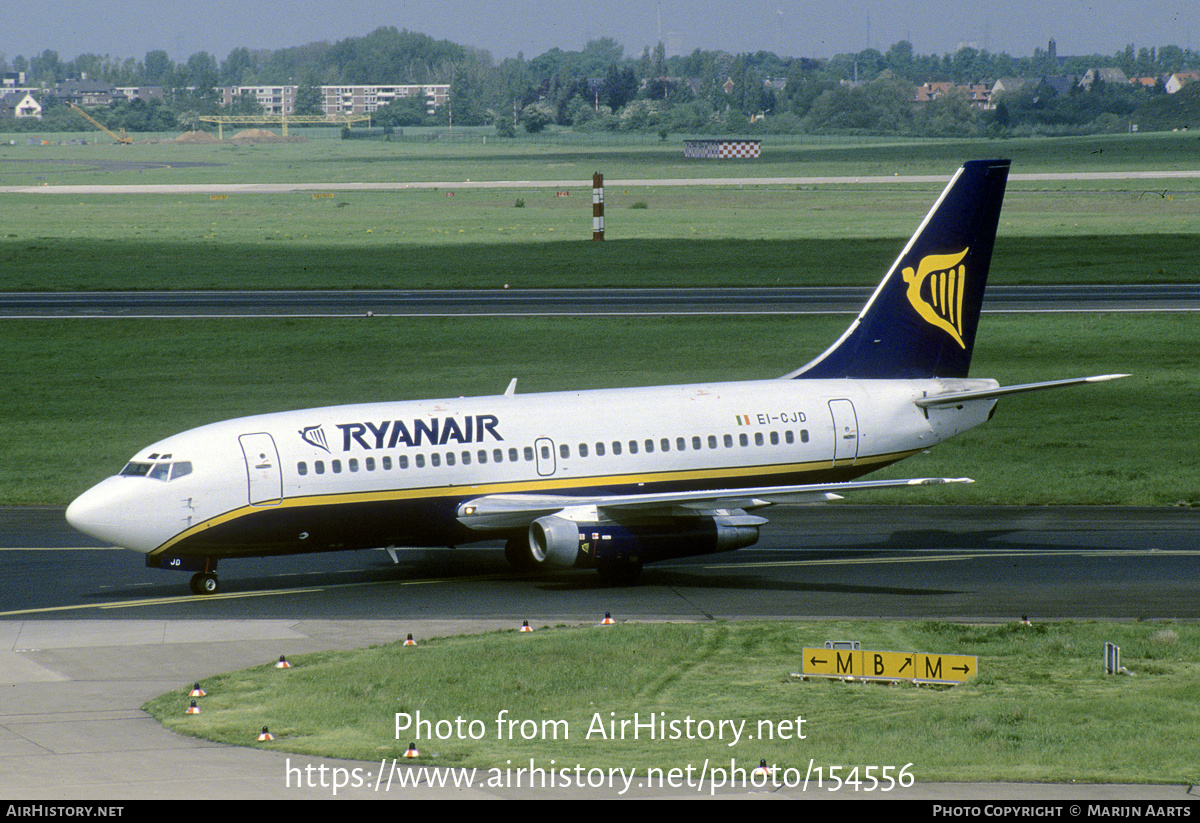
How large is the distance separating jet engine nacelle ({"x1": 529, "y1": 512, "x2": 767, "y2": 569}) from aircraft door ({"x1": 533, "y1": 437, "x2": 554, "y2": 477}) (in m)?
1.54

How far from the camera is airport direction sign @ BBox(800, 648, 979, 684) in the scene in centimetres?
2623

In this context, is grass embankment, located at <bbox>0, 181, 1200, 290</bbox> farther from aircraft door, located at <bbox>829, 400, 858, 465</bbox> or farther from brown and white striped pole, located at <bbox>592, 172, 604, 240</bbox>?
aircraft door, located at <bbox>829, 400, 858, 465</bbox>

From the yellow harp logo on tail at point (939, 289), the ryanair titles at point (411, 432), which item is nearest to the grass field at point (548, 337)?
the yellow harp logo on tail at point (939, 289)

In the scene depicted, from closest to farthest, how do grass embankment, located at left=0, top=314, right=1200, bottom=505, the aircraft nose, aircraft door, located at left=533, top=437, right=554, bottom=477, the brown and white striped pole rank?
the aircraft nose, aircraft door, located at left=533, top=437, right=554, bottom=477, grass embankment, located at left=0, top=314, right=1200, bottom=505, the brown and white striped pole

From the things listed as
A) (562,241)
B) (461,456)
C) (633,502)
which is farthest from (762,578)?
(562,241)

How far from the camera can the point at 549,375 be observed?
65562 millimetres

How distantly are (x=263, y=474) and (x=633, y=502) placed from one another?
27.5ft

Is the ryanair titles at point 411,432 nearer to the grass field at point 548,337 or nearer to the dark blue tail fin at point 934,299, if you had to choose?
the dark blue tail fin at point 934,299

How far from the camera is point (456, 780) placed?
67.4 ft

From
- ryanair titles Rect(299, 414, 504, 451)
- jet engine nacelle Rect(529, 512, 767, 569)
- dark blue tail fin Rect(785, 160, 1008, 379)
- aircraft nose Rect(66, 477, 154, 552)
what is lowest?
jet engine nacelle Rect(529, 512, 767, 569)

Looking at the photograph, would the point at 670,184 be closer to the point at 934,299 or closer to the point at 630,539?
the point at 934,299

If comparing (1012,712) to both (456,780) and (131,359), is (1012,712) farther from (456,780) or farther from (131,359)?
(131,359)

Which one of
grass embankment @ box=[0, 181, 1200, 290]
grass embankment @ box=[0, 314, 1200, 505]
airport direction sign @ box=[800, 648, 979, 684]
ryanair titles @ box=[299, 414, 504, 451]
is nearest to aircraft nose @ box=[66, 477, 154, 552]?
ryanair titles @ box=[299, 414, 504, 451]
